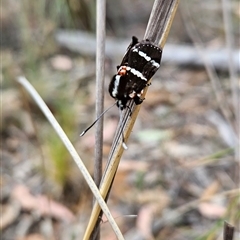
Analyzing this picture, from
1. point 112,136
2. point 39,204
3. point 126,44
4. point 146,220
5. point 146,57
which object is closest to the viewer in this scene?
point 146,57

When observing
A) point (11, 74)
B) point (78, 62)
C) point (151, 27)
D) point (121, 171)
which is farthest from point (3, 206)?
point (78, 62)

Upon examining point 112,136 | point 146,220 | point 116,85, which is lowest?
point 146,220

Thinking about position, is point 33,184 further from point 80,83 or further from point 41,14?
point 41,14

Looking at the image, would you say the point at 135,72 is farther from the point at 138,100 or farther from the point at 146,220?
the point at 146,220

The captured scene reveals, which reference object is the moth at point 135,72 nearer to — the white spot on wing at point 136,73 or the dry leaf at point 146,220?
the white spot on wing at point 136,73

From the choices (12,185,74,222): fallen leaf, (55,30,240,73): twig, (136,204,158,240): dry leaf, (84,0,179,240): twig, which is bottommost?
Result: (136,204,158,240): dry leaf

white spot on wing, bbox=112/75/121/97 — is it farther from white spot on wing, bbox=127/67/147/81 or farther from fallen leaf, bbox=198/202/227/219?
fallen leaf, bbox=198/202/227/219

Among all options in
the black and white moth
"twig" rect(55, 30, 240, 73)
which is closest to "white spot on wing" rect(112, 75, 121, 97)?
the black and white moth

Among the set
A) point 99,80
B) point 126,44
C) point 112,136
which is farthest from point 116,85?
point 126,44
